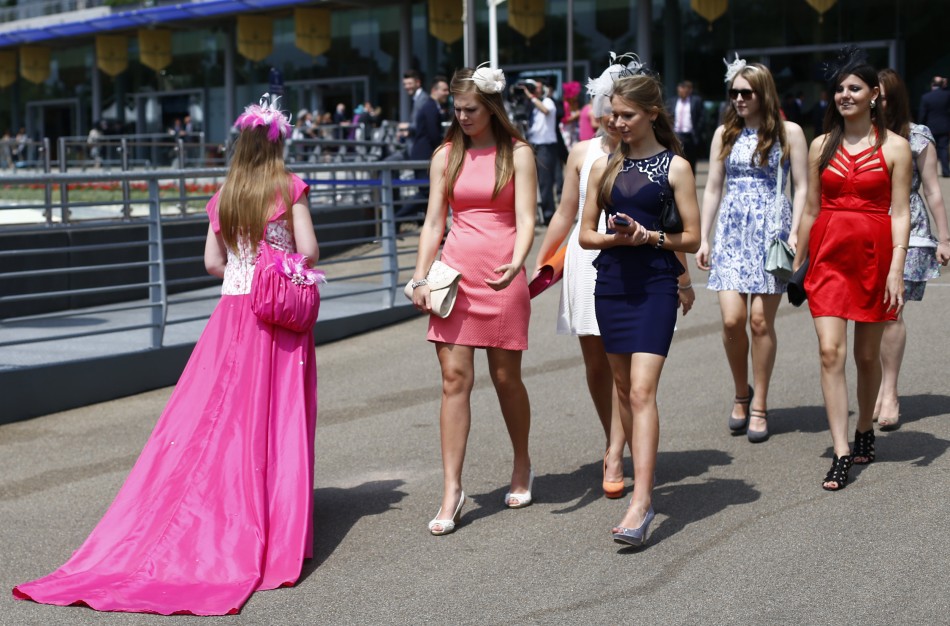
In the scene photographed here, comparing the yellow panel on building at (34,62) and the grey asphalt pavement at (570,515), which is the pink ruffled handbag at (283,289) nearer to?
the grey asphalt pavement at (570,515)

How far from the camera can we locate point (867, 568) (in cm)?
470

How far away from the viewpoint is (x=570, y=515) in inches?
222

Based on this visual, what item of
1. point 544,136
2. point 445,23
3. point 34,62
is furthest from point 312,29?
point 544,136

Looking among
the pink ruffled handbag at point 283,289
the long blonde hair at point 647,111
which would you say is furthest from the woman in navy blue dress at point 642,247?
the pink ruffled handbag at point 283,289

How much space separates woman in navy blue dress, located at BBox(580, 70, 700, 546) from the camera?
17.1 ft

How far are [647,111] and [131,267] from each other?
7.22 meters

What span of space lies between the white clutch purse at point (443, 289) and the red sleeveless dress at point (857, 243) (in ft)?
6.07

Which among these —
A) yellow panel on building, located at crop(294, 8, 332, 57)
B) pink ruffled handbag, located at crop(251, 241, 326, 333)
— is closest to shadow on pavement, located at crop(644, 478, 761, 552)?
pink ruffled handbag, located at crop(251, 241, 326, 333)

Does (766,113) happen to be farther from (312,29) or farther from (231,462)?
(312,29)

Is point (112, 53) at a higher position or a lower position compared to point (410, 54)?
higher

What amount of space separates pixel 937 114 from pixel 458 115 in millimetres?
17202

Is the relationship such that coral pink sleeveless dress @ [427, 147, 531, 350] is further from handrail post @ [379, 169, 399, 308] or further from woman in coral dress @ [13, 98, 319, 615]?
handrail post @ [379, 169, 399, 308]

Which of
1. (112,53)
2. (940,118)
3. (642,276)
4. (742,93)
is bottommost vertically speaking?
(642,276)

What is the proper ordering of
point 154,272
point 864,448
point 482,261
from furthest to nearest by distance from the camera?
point 154,272
point 864,448
point 482,261
